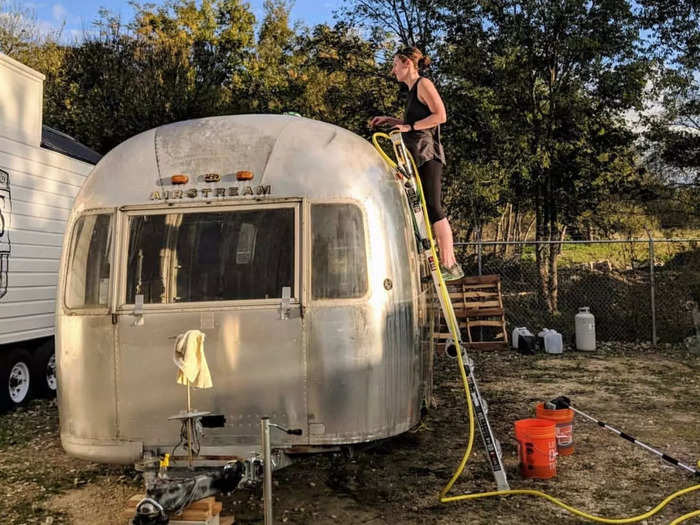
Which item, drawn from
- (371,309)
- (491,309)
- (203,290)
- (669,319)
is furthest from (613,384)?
(203,290)

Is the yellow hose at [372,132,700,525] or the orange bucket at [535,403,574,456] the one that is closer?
the yellow hose at [372,132,700,525]

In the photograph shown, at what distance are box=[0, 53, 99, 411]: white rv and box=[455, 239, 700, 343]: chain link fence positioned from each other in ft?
23.4

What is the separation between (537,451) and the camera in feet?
16.9

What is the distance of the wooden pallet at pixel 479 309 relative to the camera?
491 inches

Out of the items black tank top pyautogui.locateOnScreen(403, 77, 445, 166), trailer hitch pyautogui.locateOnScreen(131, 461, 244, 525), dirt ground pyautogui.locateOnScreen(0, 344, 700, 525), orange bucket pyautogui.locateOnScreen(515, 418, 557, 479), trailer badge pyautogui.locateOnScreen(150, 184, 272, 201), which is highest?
black tank top pyautogui.locateOnScreen(403, 77, 445, 166)

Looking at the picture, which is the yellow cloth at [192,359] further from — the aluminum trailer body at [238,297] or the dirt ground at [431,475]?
the dirt ground at [431,475]

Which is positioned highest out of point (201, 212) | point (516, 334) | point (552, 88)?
point (552, 88)

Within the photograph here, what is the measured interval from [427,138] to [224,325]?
250cm

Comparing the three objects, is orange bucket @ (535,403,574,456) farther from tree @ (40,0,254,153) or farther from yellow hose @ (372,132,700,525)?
tree @ (40,0,254,153)

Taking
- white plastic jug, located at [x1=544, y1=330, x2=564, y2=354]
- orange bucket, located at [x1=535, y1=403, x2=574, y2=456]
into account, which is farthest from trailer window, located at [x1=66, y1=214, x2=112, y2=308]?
white plastic jug, located at [x1=544, y1=330, x2=564, y2=354]

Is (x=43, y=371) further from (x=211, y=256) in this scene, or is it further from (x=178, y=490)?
(x=178, y=490)

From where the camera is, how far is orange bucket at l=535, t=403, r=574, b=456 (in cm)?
563

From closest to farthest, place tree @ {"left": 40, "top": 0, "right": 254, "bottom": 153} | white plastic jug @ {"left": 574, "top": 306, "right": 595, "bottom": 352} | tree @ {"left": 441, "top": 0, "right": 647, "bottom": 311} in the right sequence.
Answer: white plastic jug @ {"left": 574, "top": 306, "right": 595, "bottom": 352} → tree @ {"left": 441, "top": 0, "right": 647, "bottom": 311} → tree @ {"left": 40, "top": 0, "right": 254, "bottom": 153}

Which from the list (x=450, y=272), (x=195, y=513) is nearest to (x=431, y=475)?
(x=450, y=272)
